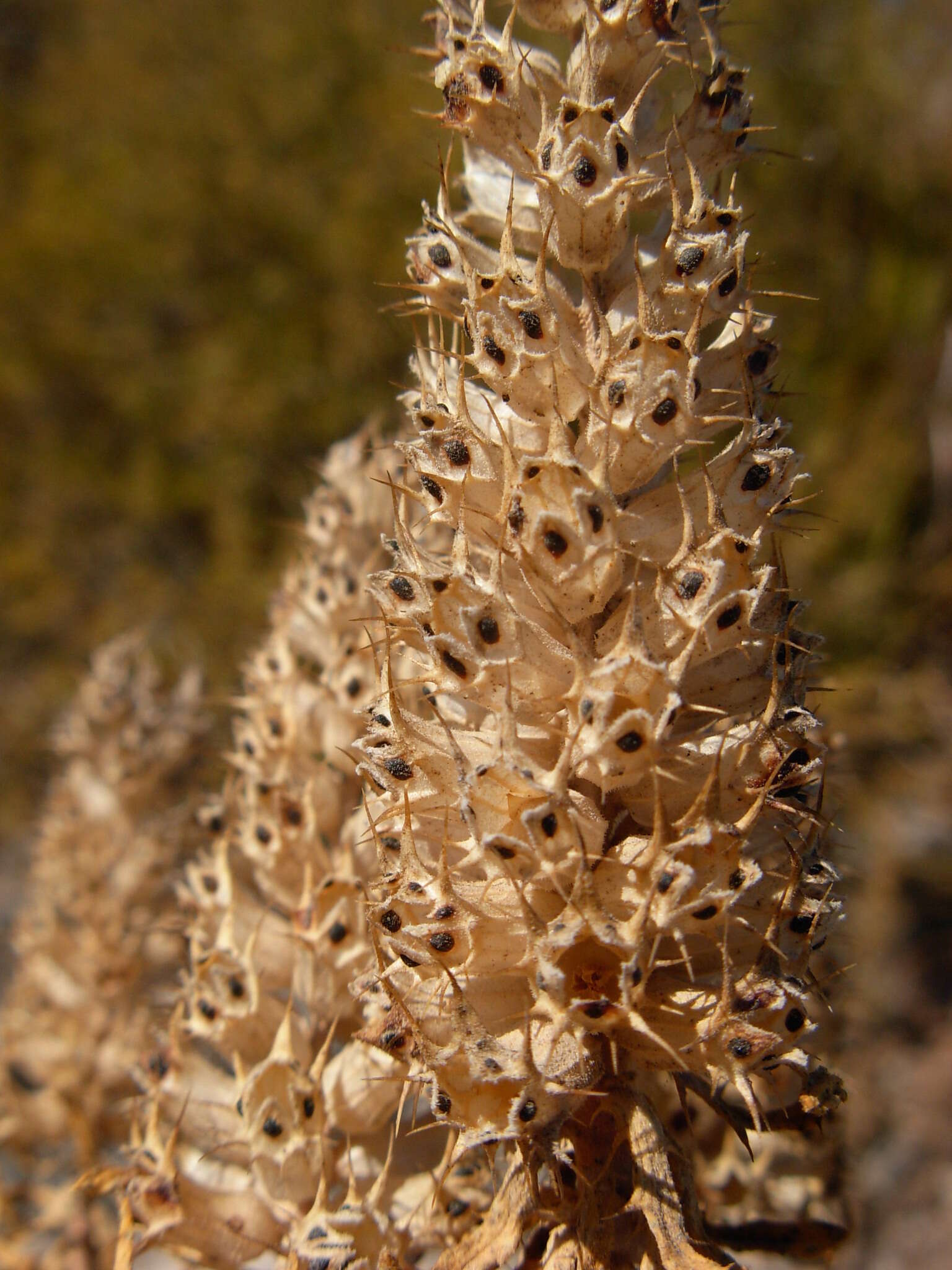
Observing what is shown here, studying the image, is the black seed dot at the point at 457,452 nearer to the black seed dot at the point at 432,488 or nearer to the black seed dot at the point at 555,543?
the black seed dot at the point at 432,488

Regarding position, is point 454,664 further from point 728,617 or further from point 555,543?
point 728,617

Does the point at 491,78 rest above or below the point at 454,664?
above

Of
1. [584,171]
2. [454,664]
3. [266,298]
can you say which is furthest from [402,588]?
[266,298]

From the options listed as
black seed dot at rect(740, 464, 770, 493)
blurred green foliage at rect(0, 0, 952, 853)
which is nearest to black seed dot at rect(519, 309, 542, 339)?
black seed dot at rect(740, 464, 770, 493)

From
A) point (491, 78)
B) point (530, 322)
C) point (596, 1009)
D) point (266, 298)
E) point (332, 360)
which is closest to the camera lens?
point (596, 1009)

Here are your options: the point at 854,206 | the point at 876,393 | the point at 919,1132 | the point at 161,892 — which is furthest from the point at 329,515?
the point at 854,206

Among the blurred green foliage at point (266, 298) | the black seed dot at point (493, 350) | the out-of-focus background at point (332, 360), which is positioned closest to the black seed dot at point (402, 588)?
the black seed dot at point (493, 350)

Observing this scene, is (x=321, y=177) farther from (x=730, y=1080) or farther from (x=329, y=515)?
(x=730, y=1080)

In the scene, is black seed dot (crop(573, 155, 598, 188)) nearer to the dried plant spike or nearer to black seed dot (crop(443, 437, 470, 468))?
the dried plant spike
